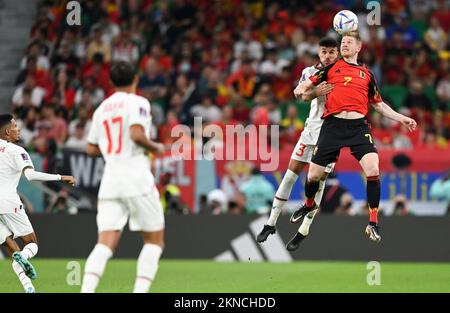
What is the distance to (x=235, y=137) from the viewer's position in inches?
852

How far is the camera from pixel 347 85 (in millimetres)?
13414

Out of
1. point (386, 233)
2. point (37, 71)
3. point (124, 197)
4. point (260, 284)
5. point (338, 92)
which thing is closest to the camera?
point (124, 197)

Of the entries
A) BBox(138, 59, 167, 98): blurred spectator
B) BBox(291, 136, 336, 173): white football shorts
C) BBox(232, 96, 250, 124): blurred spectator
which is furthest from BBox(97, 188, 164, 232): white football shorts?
BBox(138, 59, 167, 98): blurred spectator

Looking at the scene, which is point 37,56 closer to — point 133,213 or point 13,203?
point 13,203

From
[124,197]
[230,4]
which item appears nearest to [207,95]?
[230,4]

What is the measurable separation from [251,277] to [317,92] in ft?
17.2

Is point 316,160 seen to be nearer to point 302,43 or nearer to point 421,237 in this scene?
point 421,237

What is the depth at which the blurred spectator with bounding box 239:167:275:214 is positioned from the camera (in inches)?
827

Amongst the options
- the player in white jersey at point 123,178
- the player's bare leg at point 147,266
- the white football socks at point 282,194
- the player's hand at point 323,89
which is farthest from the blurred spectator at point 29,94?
the player's bare leg at point 147,266

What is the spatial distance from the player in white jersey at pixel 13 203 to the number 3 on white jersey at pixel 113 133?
2672mm

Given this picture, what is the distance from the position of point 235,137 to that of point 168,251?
8.69 feet

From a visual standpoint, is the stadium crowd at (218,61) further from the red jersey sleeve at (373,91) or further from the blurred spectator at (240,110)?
the red jersey sleeve at (373,91)

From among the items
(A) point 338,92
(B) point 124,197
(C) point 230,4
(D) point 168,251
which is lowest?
(D) point 168,251

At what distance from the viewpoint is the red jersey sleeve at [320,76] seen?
44.3ft
